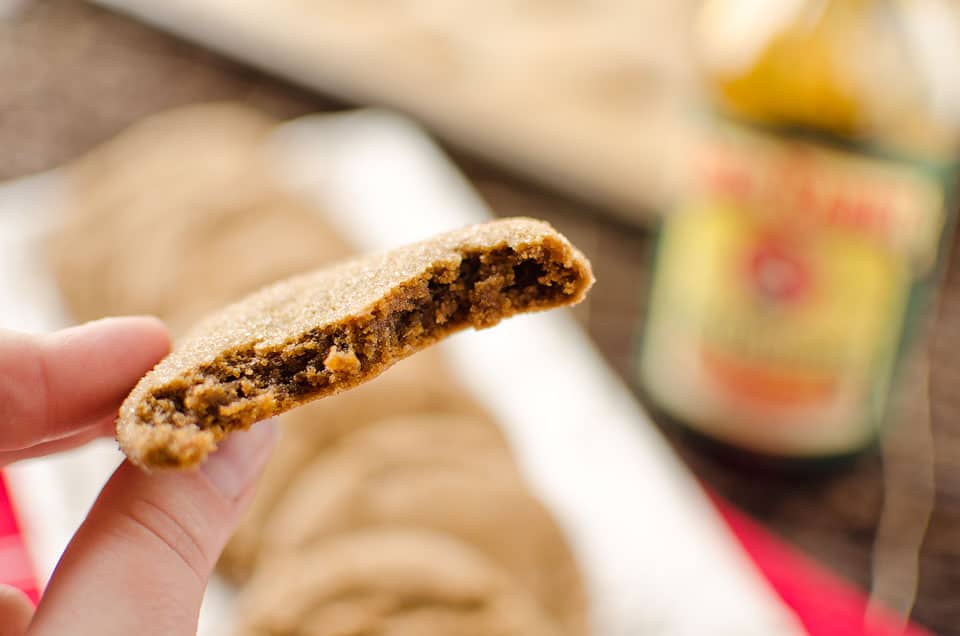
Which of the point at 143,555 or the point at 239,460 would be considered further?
the point at 239,460

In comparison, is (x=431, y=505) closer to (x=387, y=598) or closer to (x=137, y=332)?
(x=387, y=598)

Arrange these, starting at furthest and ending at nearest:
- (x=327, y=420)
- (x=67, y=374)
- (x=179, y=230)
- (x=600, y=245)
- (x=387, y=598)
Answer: (x=600, y=245) < (x=179, y=230) < (x=327, y=420) < (x=387, y=598) < (x=67, y=374)

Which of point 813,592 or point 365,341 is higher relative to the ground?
point 365,341

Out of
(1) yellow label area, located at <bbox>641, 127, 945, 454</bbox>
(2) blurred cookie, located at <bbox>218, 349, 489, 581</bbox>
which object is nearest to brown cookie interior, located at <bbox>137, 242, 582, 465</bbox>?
(2) blurred cookie, located at <bbox>218, 349, 489, 581</bbox>

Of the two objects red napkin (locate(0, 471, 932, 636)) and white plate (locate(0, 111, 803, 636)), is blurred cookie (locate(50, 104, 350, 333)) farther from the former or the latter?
red napkin (locate(0, 471, 932, 636))

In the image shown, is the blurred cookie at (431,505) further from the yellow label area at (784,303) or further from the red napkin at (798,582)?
the yellow label area at (784,303)

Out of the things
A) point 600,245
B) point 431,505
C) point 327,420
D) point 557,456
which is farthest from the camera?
point 600,245

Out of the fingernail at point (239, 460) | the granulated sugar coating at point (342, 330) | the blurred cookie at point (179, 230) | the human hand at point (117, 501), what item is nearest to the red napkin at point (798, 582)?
the blurred cookie at point (179, 230)

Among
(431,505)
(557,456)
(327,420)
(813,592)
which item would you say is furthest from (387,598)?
(813,592)
